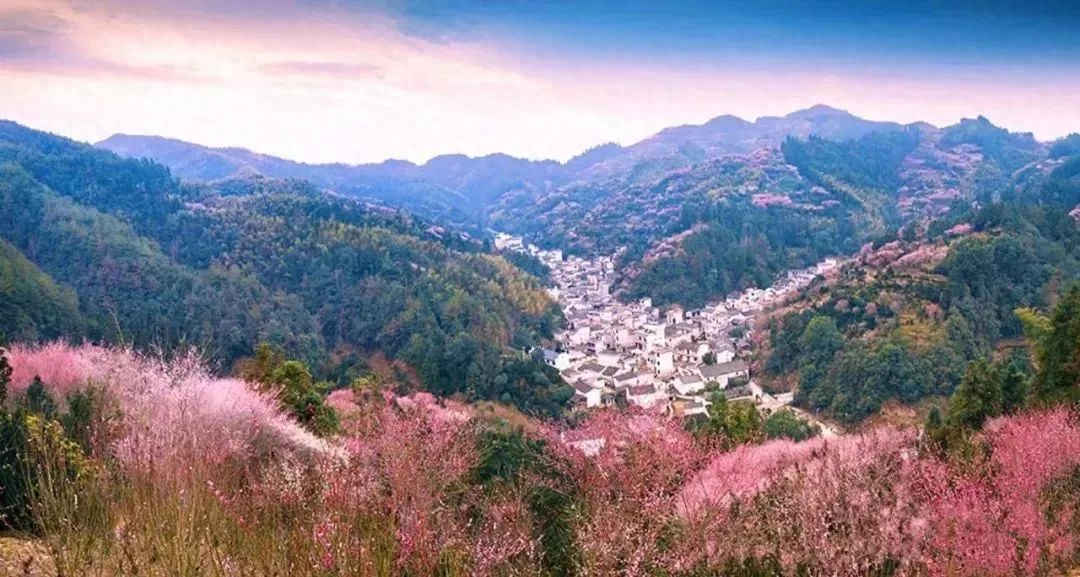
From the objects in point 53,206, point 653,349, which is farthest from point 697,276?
point 53,206

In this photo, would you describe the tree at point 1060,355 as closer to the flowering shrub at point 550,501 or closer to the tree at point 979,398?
the tree at point 979,398

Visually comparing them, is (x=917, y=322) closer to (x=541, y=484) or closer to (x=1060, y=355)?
(x=1060, y=355)

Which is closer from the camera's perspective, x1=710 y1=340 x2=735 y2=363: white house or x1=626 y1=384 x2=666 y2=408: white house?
x1=626 y1=384 x2=666 y2=408: white house

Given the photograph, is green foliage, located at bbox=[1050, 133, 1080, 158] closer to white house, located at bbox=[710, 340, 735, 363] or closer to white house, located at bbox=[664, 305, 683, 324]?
white house, located at bbox=[664, 305, 683, 324]

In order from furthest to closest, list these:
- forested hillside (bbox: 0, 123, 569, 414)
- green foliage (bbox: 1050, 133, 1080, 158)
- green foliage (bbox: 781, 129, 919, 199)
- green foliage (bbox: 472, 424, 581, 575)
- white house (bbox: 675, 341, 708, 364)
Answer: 1. green foliage (bbox: 1050, 133, 1080, 158)
2. green foliage (bbox: 781, 129, 919, 199)
3. white house (bbox: 675, 341, 708, 364)
4. forested hillside (bbox: 0, 123, 569, 414)
5. green foliage (bbox: 472, 424, 581, 575)

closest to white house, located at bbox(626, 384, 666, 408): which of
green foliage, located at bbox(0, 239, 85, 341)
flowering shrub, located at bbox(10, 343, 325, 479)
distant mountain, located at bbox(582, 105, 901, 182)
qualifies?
flowering shrub, located at bbox(10, 343, 325, 479)
